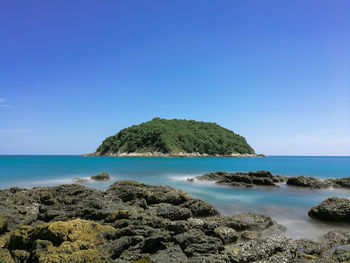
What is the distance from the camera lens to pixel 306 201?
18984 mm

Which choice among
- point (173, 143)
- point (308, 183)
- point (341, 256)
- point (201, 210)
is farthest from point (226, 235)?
point (173, 143)

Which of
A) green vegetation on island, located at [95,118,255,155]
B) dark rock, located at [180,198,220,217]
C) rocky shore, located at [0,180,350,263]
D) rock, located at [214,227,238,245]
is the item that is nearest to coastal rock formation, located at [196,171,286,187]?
dark rock, located at [180,198,220,217]

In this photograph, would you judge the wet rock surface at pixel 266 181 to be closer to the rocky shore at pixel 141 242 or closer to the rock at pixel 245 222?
the rock at pixel 245 222

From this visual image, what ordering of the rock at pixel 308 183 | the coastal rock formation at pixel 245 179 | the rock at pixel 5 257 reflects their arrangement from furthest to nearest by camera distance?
the coastal rock formation at pixel 245 179
the rock at pixel 308 183
the rock at pixel 5 257

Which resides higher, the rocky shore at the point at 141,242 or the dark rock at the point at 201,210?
the rocky shore at the point at 141,242

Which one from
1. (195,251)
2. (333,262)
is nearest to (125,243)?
(195,251)

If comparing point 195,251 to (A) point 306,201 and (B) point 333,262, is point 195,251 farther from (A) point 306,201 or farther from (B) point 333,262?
(A) point 306,201

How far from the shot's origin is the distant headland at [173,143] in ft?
495

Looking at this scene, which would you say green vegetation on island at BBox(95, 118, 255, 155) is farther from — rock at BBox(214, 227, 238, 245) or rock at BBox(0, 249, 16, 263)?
rock at BBox(0, 249, 16, 263)

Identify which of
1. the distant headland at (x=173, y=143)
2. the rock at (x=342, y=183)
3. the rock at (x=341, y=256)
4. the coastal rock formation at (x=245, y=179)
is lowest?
the rock at (x=342, y=183)

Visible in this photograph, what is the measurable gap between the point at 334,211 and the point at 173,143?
5565 inches

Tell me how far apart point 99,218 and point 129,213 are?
4.16ft

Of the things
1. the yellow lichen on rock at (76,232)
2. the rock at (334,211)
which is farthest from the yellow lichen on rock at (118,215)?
the rock at (334,211)

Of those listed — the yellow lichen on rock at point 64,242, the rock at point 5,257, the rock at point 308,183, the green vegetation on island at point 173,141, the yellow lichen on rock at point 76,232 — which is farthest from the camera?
the green vegetation on island at point 173,141
